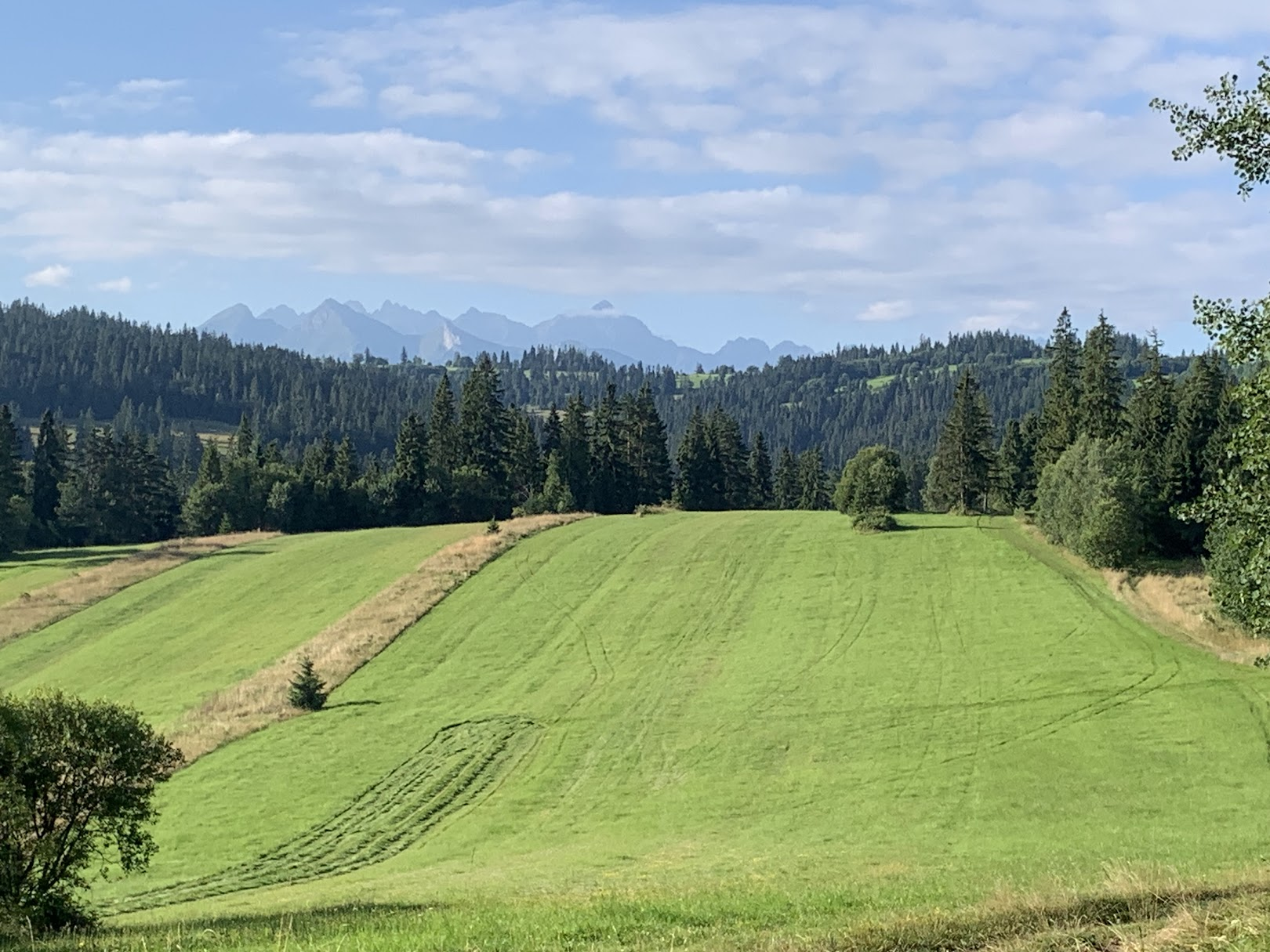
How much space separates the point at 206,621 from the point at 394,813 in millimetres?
43362

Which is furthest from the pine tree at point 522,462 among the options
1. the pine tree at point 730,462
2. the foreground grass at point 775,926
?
the foreground grass at point 775,926

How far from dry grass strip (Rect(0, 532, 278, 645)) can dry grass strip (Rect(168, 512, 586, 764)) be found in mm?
24417

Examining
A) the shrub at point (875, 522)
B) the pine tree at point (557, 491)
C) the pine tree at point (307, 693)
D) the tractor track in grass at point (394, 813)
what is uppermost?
the pine tree at point (557, 491)

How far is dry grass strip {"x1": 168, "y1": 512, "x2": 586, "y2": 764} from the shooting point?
52.3 meters

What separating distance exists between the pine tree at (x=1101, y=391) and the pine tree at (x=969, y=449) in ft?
57.3

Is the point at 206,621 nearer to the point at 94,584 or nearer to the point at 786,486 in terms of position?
the point at 94,584

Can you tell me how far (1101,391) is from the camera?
92062 mm

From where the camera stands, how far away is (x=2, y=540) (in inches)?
4466

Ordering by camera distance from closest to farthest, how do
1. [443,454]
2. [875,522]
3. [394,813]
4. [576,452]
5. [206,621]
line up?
[394,813] < [206,621] < [875,522] < [576,452] < [443,454]

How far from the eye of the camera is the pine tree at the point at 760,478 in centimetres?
15388

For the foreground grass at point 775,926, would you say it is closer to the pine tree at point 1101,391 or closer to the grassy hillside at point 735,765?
the grassy hillside at point 735,765

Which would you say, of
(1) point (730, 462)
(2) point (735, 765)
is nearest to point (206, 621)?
(2) point (735, 765)

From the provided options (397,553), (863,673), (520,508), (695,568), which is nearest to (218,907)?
(863,673)

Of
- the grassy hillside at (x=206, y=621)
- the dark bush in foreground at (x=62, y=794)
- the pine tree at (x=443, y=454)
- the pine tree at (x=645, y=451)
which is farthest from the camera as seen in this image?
the pine tree at (x=645, y=451)
